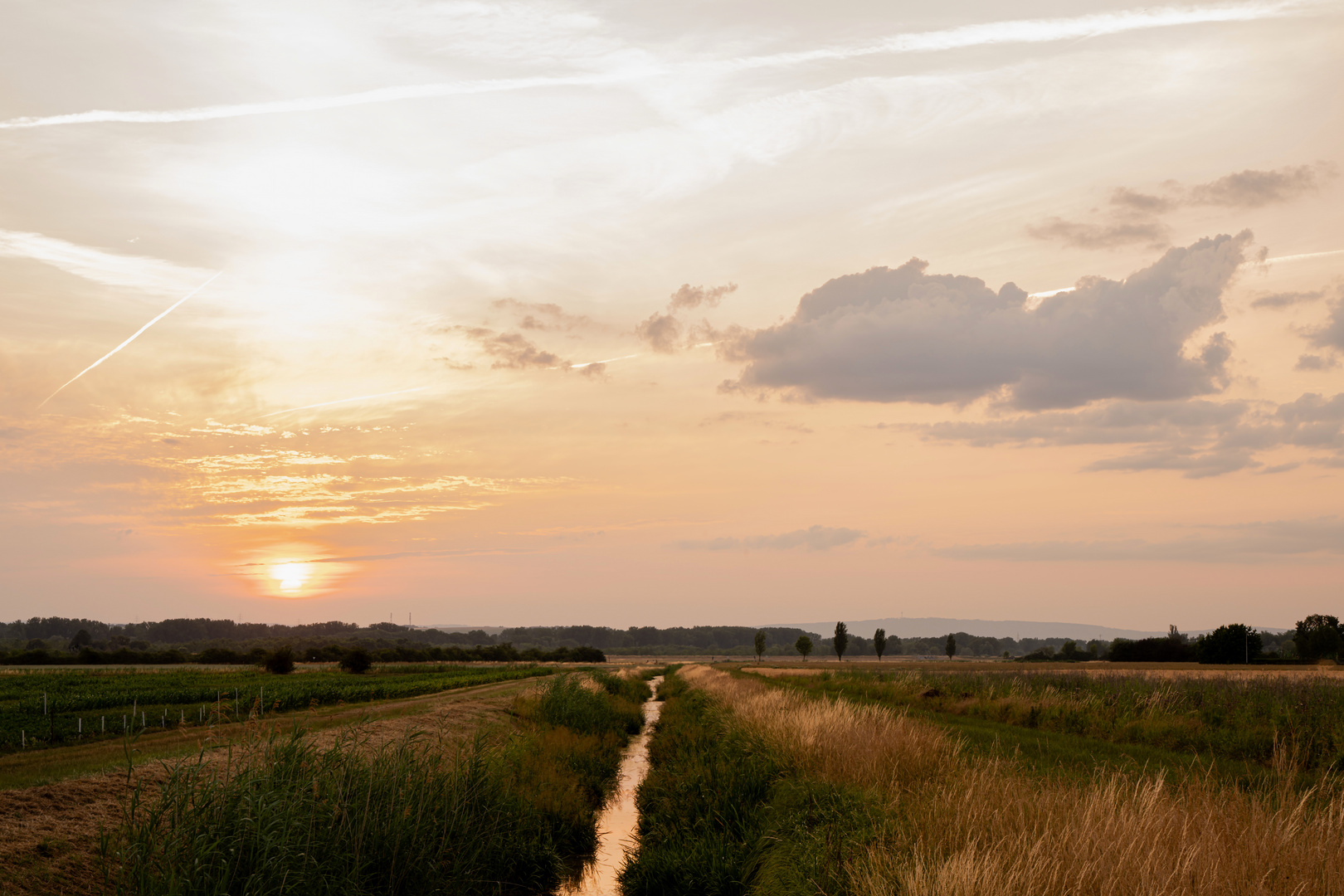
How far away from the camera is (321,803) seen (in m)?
10.4

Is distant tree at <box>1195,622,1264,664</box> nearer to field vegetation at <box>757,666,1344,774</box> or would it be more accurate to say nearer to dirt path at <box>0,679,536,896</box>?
field vegetation at <box>757,666,1344,774</box>

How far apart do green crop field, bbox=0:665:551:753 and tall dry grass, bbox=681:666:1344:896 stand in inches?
718

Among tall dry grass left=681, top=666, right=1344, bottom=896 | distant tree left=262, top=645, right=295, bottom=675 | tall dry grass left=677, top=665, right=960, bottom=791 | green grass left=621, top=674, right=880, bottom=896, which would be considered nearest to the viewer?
tall dry grass left=681, top=666, right=1344, bottom=896

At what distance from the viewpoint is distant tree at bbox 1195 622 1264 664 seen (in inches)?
4488

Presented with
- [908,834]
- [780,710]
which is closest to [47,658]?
[780,710]

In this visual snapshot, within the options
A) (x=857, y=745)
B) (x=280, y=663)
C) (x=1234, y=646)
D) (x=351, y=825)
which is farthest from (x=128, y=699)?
(x=1234, y=646)

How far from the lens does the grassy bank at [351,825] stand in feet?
28.5

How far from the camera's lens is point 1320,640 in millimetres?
124750

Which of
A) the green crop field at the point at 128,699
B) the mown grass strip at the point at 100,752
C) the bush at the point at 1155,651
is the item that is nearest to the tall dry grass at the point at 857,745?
the mown grass strip at the point at 100,752

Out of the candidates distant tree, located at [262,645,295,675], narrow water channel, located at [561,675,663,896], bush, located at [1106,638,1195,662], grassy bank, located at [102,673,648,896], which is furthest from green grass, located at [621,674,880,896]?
bush, located at [1106,638,1195,662]

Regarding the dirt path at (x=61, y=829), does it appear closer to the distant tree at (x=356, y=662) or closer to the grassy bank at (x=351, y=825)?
the grassy bank at (x=351, y=825)

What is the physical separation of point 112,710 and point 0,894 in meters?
42.3

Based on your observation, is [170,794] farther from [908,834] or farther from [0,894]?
[908,834]

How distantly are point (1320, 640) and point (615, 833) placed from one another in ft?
477
